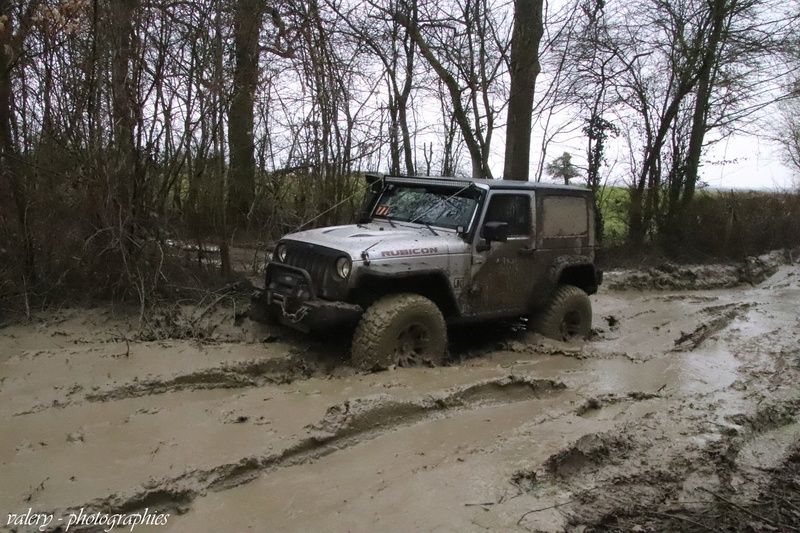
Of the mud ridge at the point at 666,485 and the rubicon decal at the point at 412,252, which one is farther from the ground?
the rubicon decal at the point at 412,252

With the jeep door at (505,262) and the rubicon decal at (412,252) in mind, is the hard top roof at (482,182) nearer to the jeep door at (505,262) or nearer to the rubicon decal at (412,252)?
the jeep door at (505,262)

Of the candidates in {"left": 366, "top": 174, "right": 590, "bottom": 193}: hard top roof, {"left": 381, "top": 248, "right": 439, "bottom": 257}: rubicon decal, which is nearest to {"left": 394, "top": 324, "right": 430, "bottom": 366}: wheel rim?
{"left": 381, "top": 248, "right": 439, "bottom": 257}: rubicon decal

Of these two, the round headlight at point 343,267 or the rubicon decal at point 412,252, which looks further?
the rubicon decal at point 412,252

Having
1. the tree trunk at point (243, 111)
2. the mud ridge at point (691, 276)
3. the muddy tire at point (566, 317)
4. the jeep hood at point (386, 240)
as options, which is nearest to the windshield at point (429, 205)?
the jeep hood at point (386, 240)

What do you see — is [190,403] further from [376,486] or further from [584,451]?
[584,451]

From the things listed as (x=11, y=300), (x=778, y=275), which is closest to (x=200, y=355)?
(x=11, y=300)

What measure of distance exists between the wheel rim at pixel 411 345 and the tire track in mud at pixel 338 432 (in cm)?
68

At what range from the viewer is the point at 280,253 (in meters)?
→ 6.05

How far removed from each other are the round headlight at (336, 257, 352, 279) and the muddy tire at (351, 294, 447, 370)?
0.38 m

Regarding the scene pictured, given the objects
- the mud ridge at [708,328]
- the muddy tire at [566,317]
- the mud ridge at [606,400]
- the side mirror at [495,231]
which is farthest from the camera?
the mud ridge at [708,328]

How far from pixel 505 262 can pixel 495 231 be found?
0.55 meters

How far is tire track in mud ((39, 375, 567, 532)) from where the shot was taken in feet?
10.7

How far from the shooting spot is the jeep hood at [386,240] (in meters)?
5.46

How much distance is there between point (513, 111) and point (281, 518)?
32.1ft
